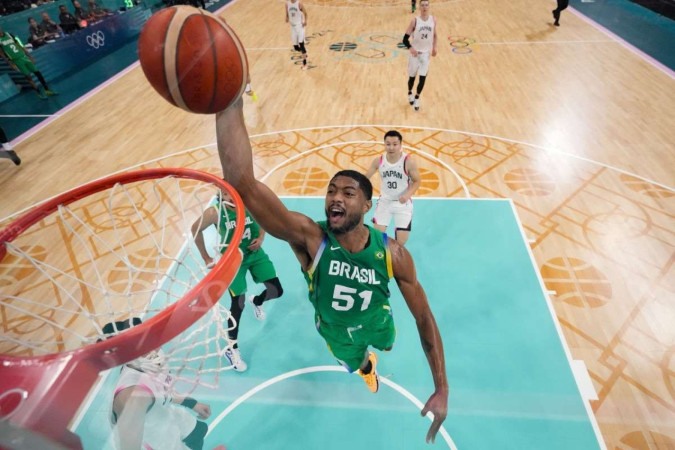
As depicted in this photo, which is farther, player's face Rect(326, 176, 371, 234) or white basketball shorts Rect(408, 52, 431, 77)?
white basketball shorts Rect(408, 52, 431, 77)

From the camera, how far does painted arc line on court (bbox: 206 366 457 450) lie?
3.09 metres

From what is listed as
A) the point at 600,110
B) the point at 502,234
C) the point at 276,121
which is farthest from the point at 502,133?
the point at 276,121

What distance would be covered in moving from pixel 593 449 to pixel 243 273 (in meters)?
3.11

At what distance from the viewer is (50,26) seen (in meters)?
11.1

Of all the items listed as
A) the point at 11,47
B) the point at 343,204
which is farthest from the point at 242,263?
the point at 11,47

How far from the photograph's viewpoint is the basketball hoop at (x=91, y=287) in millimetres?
1284

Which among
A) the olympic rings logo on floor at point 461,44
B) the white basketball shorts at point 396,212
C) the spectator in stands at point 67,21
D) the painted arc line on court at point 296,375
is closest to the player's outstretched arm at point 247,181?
the painted arc line on court at point 296,375

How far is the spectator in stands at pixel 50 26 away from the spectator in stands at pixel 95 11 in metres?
1.53

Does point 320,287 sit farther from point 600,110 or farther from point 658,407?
point 600,110

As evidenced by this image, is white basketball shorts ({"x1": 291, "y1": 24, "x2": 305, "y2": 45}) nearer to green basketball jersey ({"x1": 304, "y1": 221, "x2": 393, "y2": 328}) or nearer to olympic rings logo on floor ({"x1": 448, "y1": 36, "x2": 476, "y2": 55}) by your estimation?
olympic rings logo on floor ({"x1": 448, "y1": 36, "x2": 476, "y2": 55})

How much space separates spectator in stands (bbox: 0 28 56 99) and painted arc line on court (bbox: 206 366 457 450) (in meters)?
10.5

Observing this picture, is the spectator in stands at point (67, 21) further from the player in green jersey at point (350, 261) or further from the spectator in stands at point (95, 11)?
the player in green jersey at point (350, 261)

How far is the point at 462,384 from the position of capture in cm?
340

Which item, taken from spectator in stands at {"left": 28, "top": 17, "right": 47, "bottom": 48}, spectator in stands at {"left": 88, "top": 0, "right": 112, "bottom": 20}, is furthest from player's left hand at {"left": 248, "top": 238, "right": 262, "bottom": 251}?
spectator in stands at {"left": 88, "top": 0, "right": 112, "bottom": 20}
